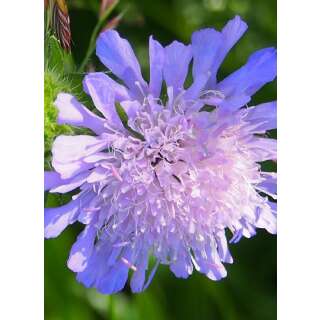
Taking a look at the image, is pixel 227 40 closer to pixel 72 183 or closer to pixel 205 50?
pixel 205 50

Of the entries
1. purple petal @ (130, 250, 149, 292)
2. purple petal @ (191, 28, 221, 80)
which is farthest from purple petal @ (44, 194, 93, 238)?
purple petal @ (191, 28, 221, 80)

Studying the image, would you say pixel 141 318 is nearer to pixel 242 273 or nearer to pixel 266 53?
pixel 242 273

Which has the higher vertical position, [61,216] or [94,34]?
[94,34]
